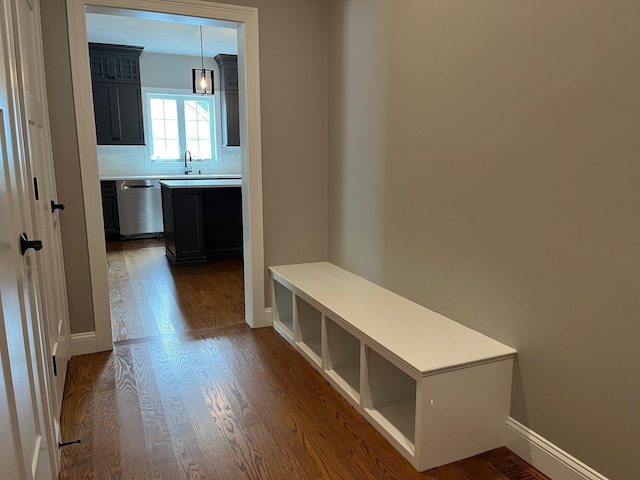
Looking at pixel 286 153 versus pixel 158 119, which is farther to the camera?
pixel 158 119

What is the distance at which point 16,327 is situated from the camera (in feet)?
4.08

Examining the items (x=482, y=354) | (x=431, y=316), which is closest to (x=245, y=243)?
(x=431, y=316)

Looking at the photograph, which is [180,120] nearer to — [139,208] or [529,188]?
[139,208]

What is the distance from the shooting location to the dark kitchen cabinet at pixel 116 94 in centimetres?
670

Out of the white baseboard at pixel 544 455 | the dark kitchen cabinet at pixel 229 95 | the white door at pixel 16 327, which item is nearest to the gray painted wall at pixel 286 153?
the white door at pixel 16 327

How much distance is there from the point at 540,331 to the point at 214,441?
4.67ft

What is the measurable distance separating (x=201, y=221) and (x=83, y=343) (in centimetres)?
238

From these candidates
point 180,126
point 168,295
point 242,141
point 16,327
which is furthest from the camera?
point 180,126

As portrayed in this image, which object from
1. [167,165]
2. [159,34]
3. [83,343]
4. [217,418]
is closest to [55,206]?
[83,343]

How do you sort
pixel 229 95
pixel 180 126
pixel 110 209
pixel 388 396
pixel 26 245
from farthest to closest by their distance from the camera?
pixel 180 126, pixel 229 95, pixel 110 209, pixel 388 396, pixel 26 245

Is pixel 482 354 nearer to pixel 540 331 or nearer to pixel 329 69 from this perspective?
pixel 540 331

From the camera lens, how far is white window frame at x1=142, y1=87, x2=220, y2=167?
7.46 m

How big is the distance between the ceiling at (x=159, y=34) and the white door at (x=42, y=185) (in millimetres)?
3057

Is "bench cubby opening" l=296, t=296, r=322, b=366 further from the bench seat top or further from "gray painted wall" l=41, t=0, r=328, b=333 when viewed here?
"gray painted wall" l=41, t=0, r=328, b=333
